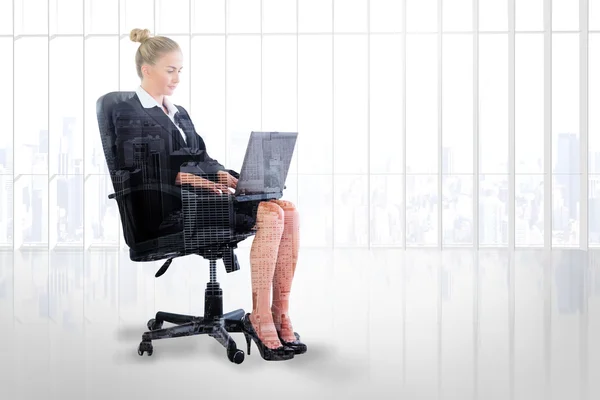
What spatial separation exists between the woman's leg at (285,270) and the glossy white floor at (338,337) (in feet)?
0.55

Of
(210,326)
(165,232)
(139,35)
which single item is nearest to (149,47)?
(139,35)

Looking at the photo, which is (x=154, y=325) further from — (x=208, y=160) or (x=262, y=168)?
(x=262, y=168)

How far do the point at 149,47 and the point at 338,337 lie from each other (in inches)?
64.1

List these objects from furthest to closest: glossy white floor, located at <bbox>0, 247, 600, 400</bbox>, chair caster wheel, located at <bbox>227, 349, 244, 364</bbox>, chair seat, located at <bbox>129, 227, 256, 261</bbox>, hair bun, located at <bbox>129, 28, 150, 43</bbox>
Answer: hair bun, located at <bbox>129, 28, 150, 43</bbox> → chair seat, located at <bbox>129, 227, 256, 261</bbox> → chair caster wheel, located at <bbox>227, 349, 244, 364</bbox> → glossy white floor, located at <bbox>0, 247, 600, 400</bbox>

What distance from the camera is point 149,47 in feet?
9.67

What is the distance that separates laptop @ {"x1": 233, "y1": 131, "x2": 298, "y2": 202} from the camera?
284 cm

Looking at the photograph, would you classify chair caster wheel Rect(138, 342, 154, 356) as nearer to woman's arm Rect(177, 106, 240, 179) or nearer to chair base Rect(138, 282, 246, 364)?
chair base Rect(138, 282, 246, 364)

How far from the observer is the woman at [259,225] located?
2836 millimetres

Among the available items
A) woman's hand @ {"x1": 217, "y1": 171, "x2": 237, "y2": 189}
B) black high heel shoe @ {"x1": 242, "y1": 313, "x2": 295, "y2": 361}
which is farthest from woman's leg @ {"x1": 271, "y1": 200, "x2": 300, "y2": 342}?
woman's hand @ {"x1": 217, "y1": 171, "x2": 237, "y2": 189}

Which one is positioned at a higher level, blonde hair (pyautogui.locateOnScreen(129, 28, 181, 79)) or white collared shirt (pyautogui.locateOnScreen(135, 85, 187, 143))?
blonde hair (pyautogui.locateOnScreen(129, 28, 181, 79))

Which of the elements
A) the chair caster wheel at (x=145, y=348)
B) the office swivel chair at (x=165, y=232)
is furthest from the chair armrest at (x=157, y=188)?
the chair caster wheel at (x=145, y=348)

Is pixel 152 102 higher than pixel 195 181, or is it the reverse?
pixel 152 102

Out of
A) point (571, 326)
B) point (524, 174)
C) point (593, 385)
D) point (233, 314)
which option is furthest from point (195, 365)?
point (524, 174)

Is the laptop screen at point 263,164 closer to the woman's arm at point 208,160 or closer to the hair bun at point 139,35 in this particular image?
the woman's arm at point 208,160
